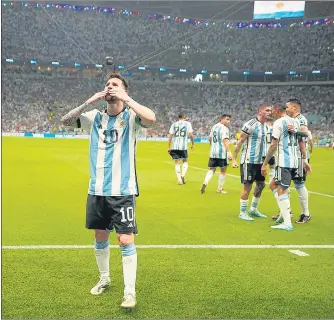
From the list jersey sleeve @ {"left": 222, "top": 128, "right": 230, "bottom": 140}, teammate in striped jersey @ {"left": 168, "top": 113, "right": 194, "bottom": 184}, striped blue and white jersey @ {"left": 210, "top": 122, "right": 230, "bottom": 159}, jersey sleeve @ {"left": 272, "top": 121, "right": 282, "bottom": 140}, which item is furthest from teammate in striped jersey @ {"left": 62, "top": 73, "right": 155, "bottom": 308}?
teammate in striped jersey @ {"left": 168, "top": 113, "right": 194, "bottom": 184}

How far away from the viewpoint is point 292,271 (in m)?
5.58

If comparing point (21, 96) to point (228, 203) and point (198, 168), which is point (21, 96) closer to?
point (198, 168)

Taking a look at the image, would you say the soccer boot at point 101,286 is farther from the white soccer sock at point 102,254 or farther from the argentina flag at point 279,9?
the argentina flag at point 279,9

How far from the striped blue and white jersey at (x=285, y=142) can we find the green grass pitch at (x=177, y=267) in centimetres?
126

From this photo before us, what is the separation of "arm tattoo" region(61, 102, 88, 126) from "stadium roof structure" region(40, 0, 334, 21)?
65010 mm

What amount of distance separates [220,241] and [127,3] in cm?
6586

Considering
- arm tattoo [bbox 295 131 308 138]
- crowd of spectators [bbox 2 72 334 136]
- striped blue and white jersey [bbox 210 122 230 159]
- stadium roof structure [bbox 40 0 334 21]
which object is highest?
stadium roof structure [bbox 40 0 334 21]

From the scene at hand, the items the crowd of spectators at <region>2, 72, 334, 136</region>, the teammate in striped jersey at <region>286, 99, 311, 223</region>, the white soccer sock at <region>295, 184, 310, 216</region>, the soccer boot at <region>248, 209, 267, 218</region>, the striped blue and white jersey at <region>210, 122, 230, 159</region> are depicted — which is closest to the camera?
the teammate in striped jersey at <region>286, 99, 311, 223</region>

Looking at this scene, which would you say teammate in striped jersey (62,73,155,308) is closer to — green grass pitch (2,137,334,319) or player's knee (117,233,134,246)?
player's knee (117,233,134,246)

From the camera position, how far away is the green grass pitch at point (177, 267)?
14.1ft

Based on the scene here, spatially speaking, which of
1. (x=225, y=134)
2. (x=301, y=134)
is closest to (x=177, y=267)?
(x=301, y=134)

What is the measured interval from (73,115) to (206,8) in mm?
69084

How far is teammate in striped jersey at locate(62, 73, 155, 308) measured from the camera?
4.35 m

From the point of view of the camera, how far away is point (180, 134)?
14195 mm
